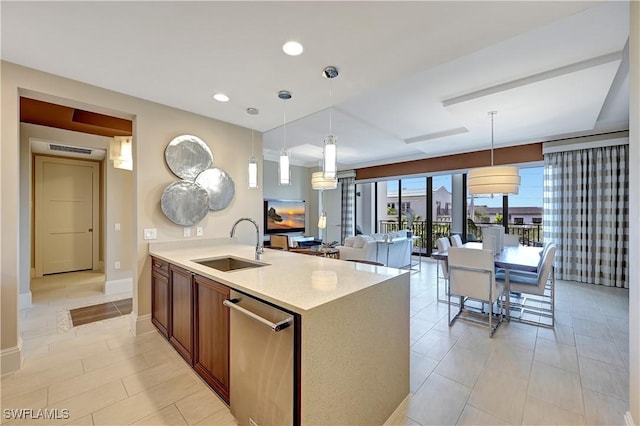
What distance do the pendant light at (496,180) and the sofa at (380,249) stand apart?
2.08m

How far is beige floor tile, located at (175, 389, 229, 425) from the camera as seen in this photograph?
5.65 feet

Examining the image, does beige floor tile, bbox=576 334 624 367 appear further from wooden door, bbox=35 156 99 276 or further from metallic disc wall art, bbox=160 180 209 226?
wooden door, bbox=35 156 99 276

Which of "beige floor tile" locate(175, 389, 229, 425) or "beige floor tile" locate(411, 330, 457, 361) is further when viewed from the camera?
"beige floor tile" locate(411, 330, 457, 361)

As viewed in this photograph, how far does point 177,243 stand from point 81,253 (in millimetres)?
4363

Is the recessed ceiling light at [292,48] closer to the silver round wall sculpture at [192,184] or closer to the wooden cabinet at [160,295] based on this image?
the silver round wall sculpture at [192,184]

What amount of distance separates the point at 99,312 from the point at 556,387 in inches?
191

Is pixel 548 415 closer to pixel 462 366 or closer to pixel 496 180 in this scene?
pixel 462 366

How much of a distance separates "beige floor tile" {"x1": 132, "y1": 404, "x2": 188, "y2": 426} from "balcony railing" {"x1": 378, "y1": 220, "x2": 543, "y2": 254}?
5.88 m

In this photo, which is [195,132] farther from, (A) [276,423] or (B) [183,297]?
(A) [276,423]

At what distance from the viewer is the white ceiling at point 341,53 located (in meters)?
1.65

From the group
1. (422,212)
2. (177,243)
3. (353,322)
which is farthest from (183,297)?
(422,212)

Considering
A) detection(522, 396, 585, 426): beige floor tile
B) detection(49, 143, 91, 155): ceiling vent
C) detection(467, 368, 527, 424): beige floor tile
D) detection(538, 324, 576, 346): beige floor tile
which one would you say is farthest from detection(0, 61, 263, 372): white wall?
detection(538, 324, 576, 346): beige floor tile

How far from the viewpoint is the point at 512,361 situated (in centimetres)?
233

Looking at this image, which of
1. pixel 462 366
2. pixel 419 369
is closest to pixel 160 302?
pixel 419 369
